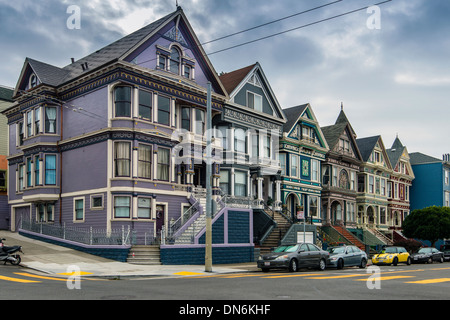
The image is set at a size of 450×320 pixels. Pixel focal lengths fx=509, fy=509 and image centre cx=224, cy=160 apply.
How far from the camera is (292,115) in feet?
146

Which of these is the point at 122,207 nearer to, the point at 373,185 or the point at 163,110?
the point at 163,110

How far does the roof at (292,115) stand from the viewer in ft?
142

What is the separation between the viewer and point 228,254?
2933cm

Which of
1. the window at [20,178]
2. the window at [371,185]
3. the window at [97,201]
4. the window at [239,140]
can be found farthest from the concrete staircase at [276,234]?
the window at [371,185]

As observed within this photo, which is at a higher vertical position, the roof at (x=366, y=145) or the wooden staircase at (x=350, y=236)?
the roof at (x=366, y=145)

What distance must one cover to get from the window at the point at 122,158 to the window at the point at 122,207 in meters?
1.36

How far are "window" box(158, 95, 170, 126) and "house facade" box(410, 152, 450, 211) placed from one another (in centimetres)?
4413

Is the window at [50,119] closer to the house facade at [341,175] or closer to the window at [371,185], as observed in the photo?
the house facade at [341,175]

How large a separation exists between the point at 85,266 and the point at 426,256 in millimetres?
24651

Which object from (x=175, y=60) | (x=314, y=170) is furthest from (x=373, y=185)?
(x=175, y=60)

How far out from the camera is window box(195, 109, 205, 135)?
3344 centimetres

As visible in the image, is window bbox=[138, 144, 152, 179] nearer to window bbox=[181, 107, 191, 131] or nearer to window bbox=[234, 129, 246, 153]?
window bbox=[181, 107, 191, 131]
